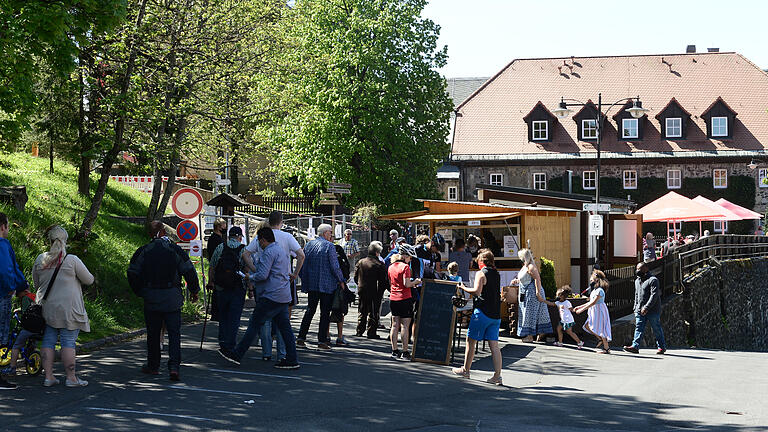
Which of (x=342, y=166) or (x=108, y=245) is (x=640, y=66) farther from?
(x=108, y=245)

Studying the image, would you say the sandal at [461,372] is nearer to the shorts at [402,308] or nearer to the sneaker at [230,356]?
the shorts at [402,308]

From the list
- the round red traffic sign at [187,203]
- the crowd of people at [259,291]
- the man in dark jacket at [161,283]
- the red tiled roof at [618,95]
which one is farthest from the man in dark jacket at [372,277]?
the red tiled roof at [618,95]

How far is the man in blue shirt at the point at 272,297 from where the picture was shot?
39.7 ft

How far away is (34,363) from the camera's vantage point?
10867 mm

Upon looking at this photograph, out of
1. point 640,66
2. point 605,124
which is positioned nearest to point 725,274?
point 605,124

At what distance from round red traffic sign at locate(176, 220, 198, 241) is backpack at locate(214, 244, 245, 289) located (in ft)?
25.1

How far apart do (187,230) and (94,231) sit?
4264 millimetres

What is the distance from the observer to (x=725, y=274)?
3616cm

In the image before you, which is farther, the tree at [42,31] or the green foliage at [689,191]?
the green foliage at [689,191]

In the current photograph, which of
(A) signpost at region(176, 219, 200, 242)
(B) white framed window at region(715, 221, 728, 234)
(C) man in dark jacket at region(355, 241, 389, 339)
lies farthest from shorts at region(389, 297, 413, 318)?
(B) white framed window at region(715, 221, 728, 234)

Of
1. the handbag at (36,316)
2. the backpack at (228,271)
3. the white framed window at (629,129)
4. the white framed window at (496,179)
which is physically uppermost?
the white framed window at (629,129)

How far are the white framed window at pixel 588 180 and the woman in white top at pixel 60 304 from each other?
46.3m

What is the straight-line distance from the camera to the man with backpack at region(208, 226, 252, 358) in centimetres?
1216

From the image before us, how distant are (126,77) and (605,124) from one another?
4098cm
